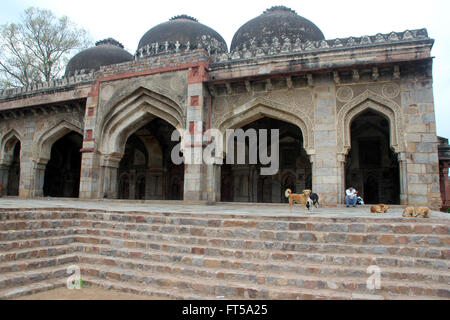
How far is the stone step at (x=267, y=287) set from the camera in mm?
2986

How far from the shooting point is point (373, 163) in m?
12.1

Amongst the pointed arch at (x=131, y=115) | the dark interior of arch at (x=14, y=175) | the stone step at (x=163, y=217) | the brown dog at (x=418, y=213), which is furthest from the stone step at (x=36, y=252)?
the dark interior of arch at (x=14, y=175)

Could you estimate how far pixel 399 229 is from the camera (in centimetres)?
387

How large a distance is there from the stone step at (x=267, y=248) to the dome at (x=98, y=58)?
12210 mm

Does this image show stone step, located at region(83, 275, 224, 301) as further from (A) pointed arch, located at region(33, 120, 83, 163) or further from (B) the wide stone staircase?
(A) pointed arch, located at region(33, 120, 83, 163)

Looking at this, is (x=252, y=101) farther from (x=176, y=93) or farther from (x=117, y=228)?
(x=117, y=228)

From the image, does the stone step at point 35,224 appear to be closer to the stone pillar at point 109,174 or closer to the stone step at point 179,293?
the stone step at point 179,293

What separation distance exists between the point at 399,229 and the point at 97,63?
1414 cm

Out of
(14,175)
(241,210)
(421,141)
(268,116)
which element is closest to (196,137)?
(268,116)

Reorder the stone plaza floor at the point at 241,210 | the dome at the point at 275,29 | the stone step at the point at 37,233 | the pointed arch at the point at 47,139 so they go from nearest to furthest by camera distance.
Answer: the stone step at the point at 37,233 < the stone plaza floor at the point at 241,210 < the dome at the point at 275,29 < the pointed arch at the point at 47,139

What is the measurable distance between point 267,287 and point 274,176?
10238mm

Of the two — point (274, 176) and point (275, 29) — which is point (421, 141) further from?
point (275, 29)

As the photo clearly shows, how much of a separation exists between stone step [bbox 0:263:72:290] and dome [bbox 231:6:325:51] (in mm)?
10027

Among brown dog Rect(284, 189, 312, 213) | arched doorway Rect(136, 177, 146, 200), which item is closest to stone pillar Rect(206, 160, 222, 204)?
brown dog Rect(284, 189, 312, 213)
